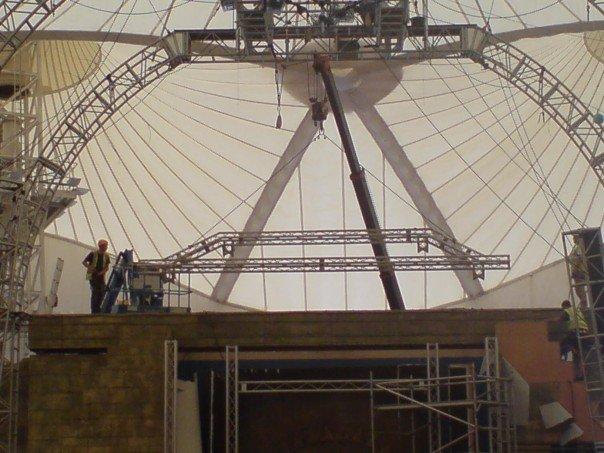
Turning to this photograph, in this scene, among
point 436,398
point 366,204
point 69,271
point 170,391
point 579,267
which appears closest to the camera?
point 170,391

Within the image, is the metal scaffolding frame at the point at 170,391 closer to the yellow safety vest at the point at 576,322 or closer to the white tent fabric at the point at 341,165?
the yellow safety vest at the point at 576,322

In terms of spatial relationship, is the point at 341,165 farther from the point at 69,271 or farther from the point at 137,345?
the point at 137,345

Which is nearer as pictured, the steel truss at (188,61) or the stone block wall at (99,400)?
the stone block wall at (99,400)

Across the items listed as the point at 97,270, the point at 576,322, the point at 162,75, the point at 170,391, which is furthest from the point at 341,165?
the point at 170,391

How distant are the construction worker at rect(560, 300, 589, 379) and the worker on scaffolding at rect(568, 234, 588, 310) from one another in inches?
12.6

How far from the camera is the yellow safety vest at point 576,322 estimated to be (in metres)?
26.6

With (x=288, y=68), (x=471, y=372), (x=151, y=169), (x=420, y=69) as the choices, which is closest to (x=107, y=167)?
(x=151, y=169)

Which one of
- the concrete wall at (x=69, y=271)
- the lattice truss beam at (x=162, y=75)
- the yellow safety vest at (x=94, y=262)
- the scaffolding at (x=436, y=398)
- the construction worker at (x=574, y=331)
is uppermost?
the lattice truss beam at (x=162, y=75)

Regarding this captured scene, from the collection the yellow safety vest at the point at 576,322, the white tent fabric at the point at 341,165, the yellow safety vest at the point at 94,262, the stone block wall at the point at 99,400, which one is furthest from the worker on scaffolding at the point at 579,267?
the white tent fabric at the point at 341,165

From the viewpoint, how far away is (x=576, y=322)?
26.4m

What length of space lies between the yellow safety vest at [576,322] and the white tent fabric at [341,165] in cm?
1426

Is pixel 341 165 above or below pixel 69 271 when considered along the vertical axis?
above

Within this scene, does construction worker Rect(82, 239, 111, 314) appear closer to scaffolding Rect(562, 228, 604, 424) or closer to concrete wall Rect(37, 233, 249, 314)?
scaffolding Rect(562, 228, 604, 424)

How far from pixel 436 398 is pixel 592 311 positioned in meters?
3.59
